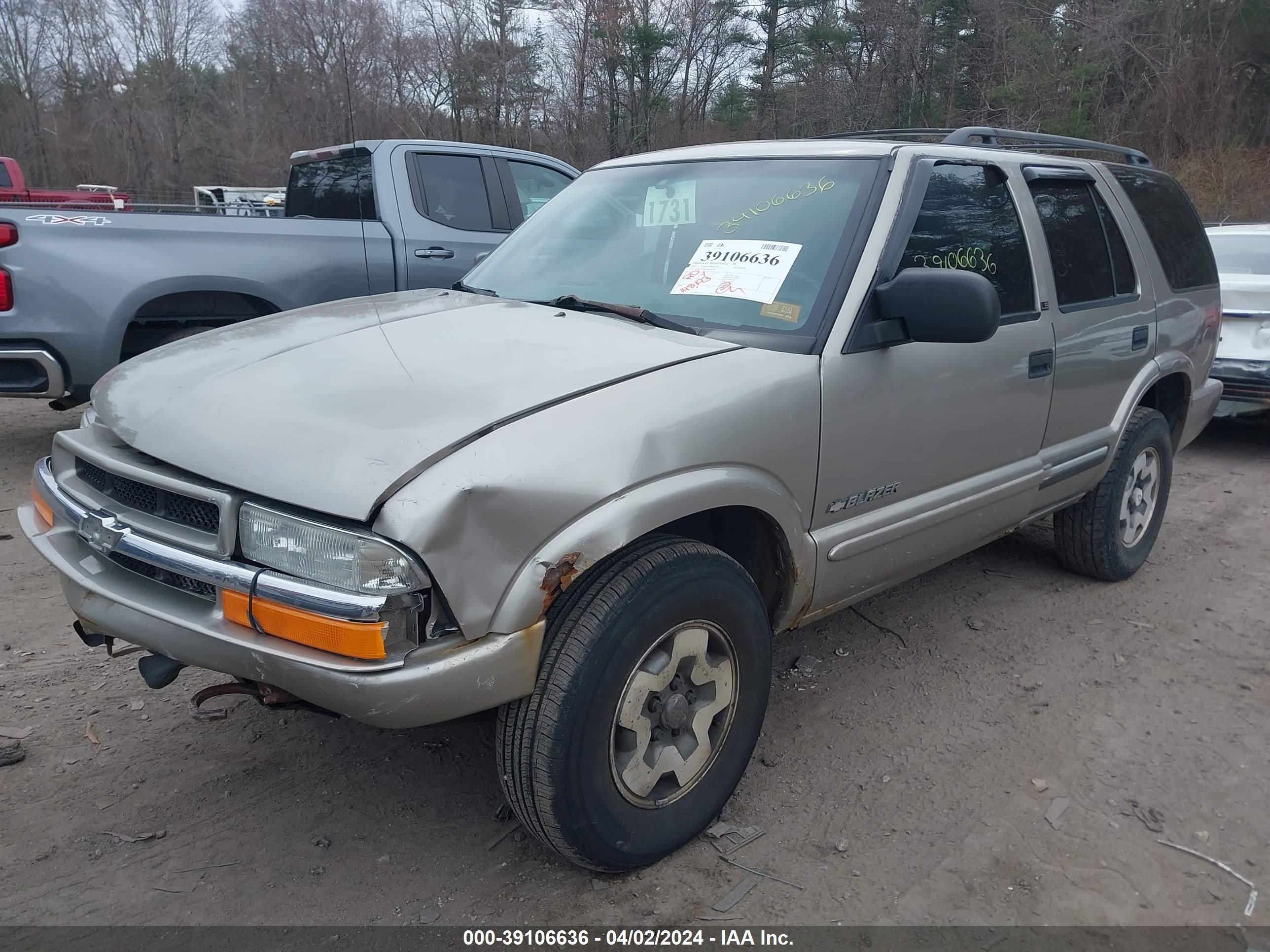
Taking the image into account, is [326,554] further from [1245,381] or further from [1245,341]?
[1245,341]

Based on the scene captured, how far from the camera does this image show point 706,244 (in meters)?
3.17

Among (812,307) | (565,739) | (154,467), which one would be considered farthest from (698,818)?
(154,467)

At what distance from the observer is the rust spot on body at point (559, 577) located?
2.14 m

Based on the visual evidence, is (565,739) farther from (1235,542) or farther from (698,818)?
(1235,542)

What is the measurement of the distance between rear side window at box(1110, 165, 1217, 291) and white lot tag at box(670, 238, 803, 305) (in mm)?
2277

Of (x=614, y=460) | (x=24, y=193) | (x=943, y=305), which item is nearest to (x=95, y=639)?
(x=614, y=460)

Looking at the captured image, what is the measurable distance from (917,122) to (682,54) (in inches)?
254

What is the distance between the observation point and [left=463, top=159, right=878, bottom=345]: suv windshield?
2.94 metres

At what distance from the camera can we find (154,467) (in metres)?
2.38

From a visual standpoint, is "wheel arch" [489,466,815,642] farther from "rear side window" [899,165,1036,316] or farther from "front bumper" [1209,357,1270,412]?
"front bumper" [1209,357,1270,412]

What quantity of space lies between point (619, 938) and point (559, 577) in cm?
92

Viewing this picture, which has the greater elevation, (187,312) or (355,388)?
(355,388)

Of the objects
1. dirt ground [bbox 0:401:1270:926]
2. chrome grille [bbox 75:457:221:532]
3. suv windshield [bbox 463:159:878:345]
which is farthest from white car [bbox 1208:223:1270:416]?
chrome grille [bbox 75:457:221:532]

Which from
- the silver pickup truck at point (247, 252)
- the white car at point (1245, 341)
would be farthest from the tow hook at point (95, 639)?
the white car at point (1245, 341)
